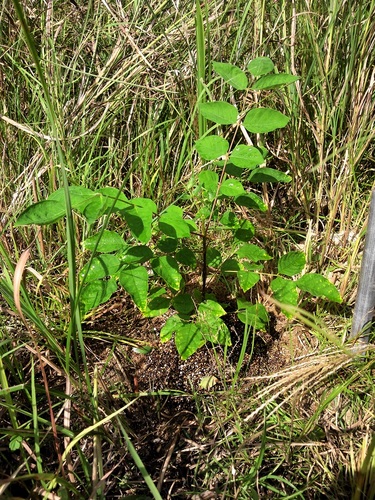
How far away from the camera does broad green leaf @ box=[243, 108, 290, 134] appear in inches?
54.7

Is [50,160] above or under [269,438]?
above

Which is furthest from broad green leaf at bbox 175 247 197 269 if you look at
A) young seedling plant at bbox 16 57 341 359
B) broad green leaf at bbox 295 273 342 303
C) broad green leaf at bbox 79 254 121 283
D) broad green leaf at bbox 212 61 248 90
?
broad green leaf at bbox 212 61 248 90

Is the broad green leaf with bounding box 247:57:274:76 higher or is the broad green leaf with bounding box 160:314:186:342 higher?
the broad green leaf with bounding box 247:57:274:76

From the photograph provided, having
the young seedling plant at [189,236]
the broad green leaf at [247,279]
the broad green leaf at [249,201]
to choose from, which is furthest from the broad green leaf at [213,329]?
the broad green leaf at [249,201]

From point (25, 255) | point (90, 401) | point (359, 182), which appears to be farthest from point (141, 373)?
point (359, 182)

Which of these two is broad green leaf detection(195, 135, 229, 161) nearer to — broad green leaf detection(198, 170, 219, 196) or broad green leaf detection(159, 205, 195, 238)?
broad green leaf detection(198, 170, 219, 196)

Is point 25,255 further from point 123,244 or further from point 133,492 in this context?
point 133,492

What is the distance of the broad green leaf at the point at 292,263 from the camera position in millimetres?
1563

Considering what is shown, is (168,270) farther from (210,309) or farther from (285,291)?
(285,291)

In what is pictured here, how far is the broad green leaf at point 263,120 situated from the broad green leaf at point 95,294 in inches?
21.7

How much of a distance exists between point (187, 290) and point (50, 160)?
633 mm

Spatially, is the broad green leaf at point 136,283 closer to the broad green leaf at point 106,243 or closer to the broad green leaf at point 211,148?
the broad green leaf at point 106,243

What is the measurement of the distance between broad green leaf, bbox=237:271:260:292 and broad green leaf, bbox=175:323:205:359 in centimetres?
18

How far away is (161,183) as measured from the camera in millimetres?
1944
